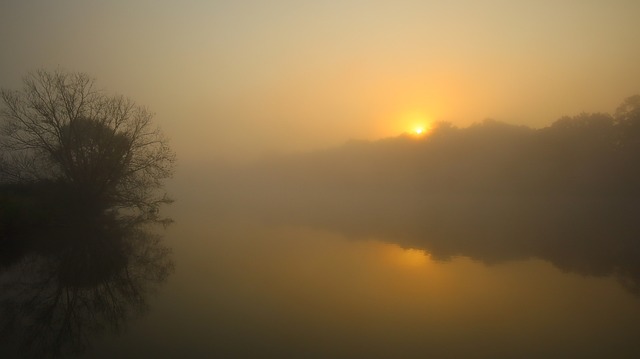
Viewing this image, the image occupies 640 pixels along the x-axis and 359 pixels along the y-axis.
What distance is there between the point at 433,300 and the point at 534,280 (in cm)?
579

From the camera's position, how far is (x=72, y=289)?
12.6 m

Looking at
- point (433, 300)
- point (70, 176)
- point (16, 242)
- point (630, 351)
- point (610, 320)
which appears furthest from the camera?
point (70, 176)

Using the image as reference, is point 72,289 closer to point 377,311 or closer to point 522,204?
point 377,311

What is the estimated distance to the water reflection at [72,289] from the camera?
354 inches

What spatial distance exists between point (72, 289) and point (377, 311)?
10.00 m

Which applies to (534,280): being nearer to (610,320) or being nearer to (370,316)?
(610,320)

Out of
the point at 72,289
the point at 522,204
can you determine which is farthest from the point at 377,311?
the point at 522,204

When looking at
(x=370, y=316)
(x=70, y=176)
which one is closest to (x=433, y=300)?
(x=370, y=316)

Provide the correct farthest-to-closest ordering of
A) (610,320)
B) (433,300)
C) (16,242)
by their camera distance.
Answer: (16,242) → (433,300) → (610,320)

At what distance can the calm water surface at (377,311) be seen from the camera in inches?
345

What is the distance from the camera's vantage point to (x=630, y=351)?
8.87 metres

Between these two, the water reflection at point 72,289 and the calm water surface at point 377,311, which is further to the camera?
the water reflection at point 72,289

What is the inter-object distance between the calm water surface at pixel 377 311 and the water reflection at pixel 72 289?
2.57ft

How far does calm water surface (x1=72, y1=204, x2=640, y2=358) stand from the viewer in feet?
28.7
